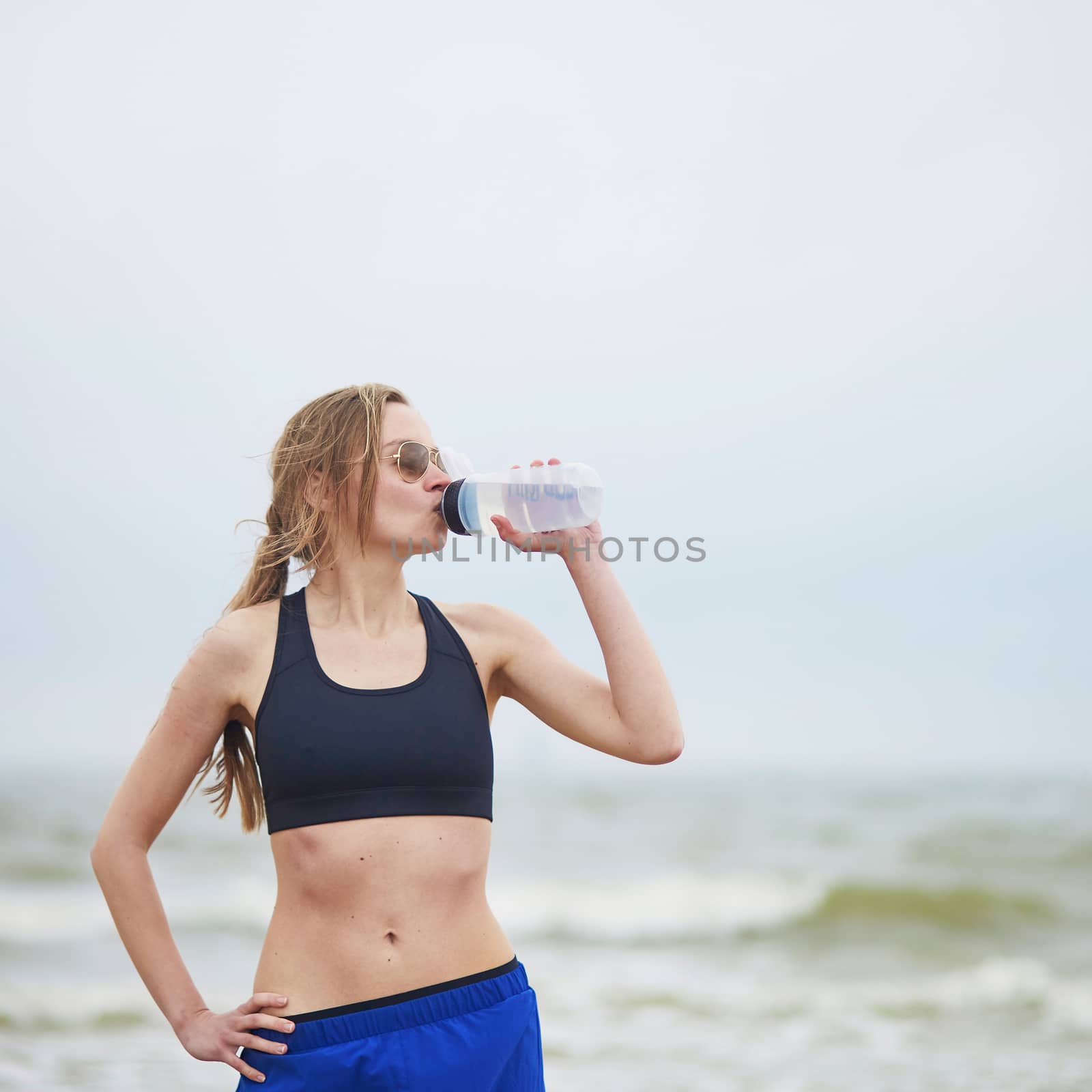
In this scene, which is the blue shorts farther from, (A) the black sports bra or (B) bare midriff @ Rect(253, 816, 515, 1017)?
(A) the black sports bra

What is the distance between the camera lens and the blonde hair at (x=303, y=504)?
245cm

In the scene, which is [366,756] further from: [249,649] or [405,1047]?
[405,1047]

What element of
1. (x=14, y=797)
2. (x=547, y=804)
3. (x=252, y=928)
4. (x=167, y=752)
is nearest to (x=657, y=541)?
(x=167, y=752)

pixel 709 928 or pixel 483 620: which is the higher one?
pixel 709 928

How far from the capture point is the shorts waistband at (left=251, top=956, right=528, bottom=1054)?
7.01 ft

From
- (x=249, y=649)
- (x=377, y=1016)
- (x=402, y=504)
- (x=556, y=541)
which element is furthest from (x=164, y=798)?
(x=556, y=541)

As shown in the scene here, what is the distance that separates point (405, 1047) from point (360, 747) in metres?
0.56

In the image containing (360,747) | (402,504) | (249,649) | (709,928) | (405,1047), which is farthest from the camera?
(709,928)

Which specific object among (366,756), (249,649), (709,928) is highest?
(709,928)

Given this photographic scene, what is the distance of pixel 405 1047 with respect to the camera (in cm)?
212

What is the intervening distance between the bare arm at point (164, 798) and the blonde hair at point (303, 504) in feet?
0.34

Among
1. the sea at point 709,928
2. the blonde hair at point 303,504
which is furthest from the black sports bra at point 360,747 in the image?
the sea at point 709,928

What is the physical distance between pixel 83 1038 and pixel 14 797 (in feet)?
36.2

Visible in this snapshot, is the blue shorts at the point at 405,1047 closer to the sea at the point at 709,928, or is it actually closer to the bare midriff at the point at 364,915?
the bare midriff at the point at 364,915
